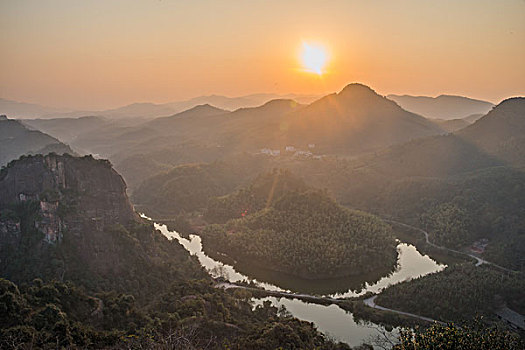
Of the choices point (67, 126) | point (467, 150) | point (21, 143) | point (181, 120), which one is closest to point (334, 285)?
point (467, 150)

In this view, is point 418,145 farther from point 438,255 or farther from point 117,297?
→ point 117,297

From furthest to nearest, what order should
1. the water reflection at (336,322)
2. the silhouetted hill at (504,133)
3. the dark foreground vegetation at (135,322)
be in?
1. the silhouetted hill at (504,133)
2. the water reflection at (336,322)
3. the dark foreground vegetation at (135,322)

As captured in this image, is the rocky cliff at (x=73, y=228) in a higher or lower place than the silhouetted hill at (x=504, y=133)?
lower

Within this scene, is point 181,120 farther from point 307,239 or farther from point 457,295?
point 457,295

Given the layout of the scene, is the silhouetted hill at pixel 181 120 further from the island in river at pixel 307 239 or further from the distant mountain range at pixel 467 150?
the island in river at pixel 307 239

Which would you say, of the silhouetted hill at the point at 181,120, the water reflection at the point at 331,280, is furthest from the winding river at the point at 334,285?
the silhouetted hill at the point at 181,120

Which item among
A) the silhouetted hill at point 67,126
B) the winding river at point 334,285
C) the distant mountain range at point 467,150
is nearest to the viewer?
the winding river at point 334,285

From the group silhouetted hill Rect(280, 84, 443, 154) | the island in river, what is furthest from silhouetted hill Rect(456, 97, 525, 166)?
the island in river
